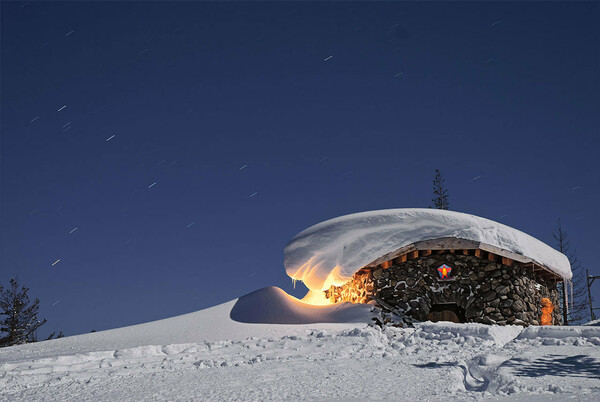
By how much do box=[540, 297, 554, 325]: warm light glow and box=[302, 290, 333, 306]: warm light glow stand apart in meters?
5.46

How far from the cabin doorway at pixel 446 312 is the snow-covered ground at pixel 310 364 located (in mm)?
2858

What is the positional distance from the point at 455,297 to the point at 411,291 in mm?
954

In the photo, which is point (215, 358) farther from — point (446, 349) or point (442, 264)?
point (442, 264)

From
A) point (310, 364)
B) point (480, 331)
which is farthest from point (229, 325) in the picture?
point (480, 331)

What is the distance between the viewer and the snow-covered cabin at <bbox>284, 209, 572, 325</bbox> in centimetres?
1078

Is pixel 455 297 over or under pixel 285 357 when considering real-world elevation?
under

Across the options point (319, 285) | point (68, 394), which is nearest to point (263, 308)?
point (319, 285)

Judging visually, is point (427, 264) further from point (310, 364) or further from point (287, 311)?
point (310, 364)

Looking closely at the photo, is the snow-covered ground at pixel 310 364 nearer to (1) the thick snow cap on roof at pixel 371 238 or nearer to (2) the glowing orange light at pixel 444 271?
(1) the thick snow cap on roof at pixel 371 238

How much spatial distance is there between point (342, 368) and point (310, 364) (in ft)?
1.59

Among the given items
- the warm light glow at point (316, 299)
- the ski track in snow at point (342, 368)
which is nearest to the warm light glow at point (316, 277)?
the warm light glow at point (316, 299)

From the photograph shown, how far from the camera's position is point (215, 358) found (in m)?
6.55

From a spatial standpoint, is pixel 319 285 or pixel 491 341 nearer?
pixel 491 341

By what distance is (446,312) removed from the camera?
11.6 meters
